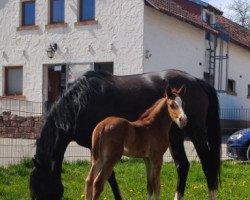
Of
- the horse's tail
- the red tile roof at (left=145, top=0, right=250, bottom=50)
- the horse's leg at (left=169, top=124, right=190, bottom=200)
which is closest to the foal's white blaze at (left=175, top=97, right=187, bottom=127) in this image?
the horse's leg at (left=169, top=124, right=190, bottom=200)

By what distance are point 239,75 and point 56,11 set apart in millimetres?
12074

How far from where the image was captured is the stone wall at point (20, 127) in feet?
53.4

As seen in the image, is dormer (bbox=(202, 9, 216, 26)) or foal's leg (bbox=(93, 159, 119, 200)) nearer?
foal's leg (bbox=(93, 159, 119, 200))

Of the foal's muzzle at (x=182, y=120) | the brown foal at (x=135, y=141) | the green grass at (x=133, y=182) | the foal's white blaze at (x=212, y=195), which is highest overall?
the foal's muzzle at (x=182, y=120)

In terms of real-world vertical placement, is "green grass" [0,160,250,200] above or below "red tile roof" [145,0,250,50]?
below

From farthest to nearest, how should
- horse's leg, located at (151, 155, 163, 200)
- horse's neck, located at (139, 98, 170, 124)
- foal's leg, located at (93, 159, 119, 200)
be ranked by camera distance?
horse's neck, located at (139, 98, 170, 124) → horse's leg, located at (151, 155, 163, 200) → foal's leg, located at (93, 159, 119, 200)

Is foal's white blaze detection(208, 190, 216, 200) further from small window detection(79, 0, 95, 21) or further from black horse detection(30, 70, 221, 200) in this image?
small window detection(79, 0, 95, 21)

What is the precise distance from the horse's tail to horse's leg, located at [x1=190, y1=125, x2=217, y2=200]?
3 centimetres

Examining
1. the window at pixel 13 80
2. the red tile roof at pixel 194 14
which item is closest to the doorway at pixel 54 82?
the window at pixel 13 80

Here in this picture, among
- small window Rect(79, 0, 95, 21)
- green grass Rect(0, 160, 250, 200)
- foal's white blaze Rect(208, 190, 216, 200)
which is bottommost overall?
green grass Rect(0, 160, 250, 200)

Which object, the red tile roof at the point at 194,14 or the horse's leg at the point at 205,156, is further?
the red tile roof at the point at 194,14

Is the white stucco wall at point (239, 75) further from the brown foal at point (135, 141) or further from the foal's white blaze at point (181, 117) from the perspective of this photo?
the foal's white blaze at point (181, 117)

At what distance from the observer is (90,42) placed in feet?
73.2

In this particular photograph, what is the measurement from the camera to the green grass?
8.30 metres
